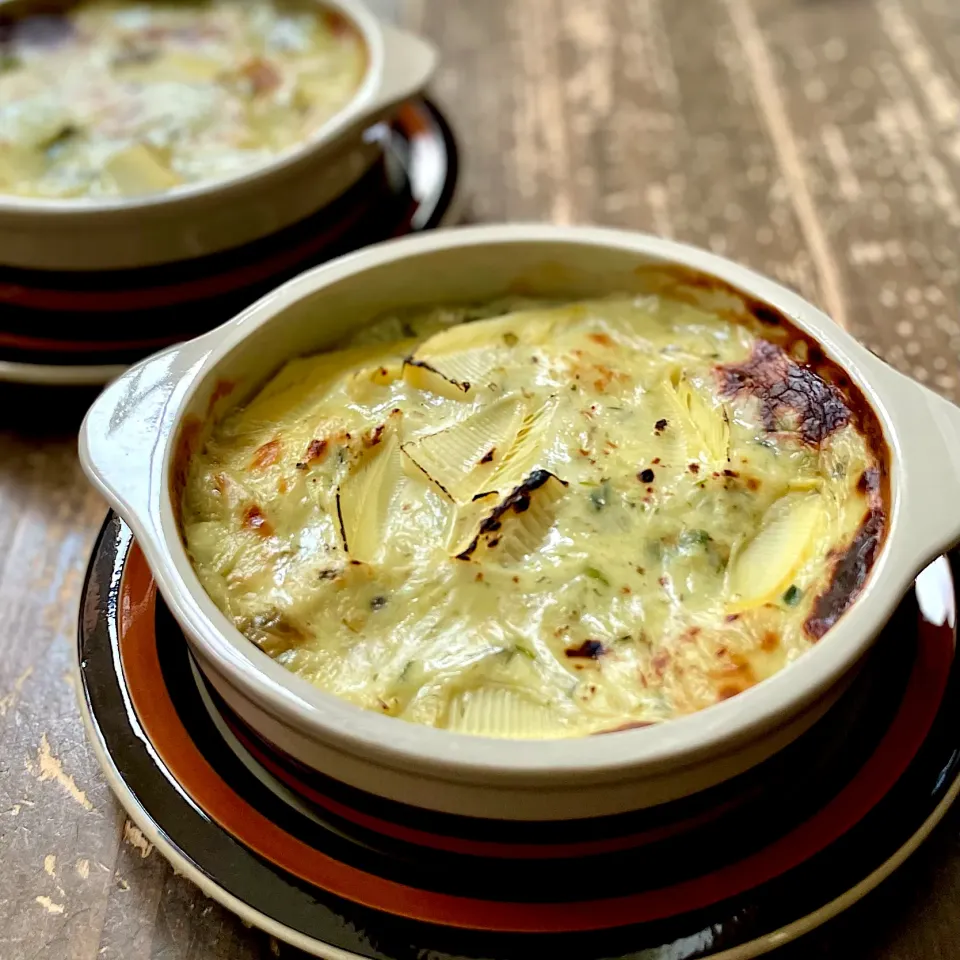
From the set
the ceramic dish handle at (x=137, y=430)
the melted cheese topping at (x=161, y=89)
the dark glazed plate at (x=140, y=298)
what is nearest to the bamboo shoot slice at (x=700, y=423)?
the ceramic dish handle at (x=137, y=430)

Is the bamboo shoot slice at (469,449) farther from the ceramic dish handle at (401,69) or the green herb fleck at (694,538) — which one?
the ceramic dish handle at (401,69)

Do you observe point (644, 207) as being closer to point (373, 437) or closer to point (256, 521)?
point (373, 437)

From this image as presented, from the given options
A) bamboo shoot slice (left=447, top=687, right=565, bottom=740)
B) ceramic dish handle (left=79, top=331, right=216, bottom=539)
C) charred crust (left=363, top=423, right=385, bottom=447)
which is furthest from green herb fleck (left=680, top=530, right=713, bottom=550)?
ceramic dish handle (left=79, top=331, right=216, bottom=539)

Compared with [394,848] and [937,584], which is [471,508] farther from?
[937,584]

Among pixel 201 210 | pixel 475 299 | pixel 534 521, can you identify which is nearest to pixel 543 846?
pixel 534 521

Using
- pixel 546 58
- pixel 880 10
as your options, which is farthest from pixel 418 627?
pixel 880 10

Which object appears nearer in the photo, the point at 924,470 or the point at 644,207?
the point at 924,470
